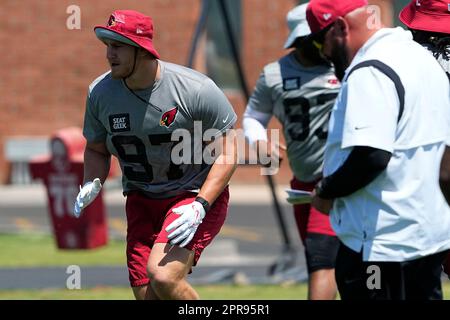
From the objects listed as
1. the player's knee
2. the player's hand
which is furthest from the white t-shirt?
the player's hand

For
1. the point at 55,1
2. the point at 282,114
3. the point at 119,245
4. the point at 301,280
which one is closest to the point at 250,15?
the point at 55,1

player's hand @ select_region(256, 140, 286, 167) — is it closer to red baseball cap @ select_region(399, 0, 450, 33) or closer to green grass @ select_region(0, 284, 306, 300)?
red baseball cap @ select_region(399, 0, 450, 33)

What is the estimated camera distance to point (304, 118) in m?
7.82

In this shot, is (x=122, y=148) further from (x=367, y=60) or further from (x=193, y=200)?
(x=367, y=60)

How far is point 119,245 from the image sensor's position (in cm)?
1497

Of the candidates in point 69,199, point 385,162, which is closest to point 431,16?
point 385,162

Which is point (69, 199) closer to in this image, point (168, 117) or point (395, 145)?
point (168, 117)

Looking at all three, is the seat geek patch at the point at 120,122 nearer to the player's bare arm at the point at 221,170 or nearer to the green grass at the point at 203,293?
the player's bare arm at the point at 221,170

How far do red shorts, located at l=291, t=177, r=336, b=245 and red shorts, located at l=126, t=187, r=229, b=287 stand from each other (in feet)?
3.75

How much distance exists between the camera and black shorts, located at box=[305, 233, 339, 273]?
7594 mm

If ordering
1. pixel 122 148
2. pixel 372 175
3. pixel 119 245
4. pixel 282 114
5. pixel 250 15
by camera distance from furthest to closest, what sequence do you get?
1. pixel 250 15
2. pixel 119 245
3. pixel 282 114
4. pixel 122 148
5. pixel 372 175

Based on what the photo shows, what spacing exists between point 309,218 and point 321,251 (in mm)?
243

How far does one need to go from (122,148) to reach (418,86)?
7.45 ft
